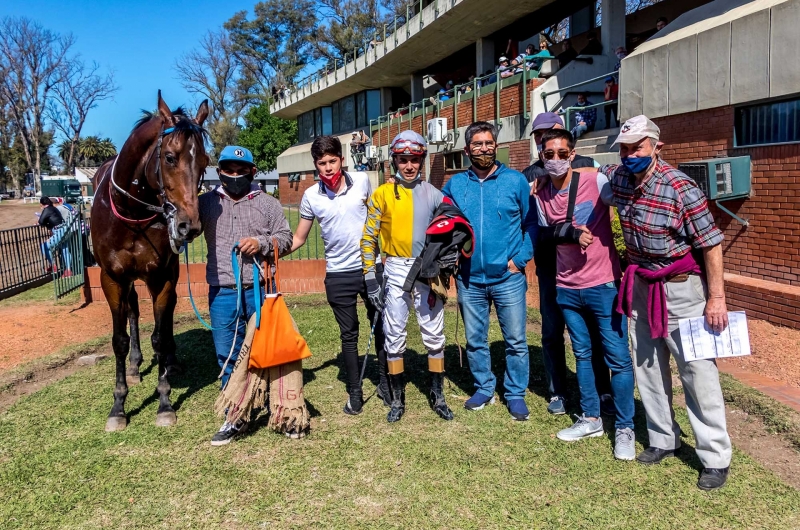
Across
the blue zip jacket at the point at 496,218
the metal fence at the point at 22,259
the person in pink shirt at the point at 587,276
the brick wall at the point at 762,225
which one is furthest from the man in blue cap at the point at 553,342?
the metal fence at the point at 22,259

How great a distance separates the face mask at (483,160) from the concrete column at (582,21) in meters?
17.6

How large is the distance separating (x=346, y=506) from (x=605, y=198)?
8.06 ft

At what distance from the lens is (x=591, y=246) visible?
3.87 meters

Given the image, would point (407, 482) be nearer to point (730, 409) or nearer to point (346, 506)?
point (346, 506)

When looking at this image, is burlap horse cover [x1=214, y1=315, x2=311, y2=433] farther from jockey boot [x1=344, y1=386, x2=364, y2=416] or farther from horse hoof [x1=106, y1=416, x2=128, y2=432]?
horse hoof [x1=106, y1=416, x2=128, y2=432]

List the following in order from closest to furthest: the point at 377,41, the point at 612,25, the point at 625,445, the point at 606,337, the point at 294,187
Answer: the point at 625,445 → the point at 606,337 → the point at 612,25 → the point at 377,41 → the point at 294,187

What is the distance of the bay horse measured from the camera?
12.3 feet

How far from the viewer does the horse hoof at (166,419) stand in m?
4.42

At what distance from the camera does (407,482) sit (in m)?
3.48

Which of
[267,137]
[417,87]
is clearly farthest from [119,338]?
[267,137]

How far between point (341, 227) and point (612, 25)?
12729mm

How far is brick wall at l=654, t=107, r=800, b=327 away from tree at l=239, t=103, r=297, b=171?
46451 millimetres

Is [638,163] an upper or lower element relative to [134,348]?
upper

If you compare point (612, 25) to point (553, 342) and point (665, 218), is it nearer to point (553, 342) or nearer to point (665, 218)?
point (553, 342)
